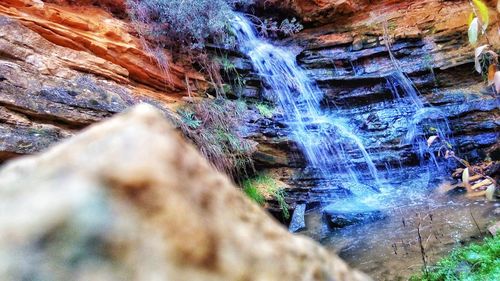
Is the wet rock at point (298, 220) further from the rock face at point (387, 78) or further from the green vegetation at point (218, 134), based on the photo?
the green vegetation at point (218, 134)

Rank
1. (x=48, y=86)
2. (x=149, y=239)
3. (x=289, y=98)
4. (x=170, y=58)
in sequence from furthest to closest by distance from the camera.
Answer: (x=289, y=98) → (x=170, y=58) → (x=48, y=86) → (x=149, y=239)

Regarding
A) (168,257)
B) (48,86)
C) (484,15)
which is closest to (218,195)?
(168,257)

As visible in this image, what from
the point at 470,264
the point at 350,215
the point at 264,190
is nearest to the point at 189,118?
the point at 264,190

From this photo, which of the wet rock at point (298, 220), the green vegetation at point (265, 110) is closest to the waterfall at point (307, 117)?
the green vegetation at point (265, 110)

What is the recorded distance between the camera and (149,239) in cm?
55


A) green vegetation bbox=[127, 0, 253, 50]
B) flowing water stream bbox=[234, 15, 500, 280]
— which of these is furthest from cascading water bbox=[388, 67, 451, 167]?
green vegetation bbox=[127, 0, 253, 50]

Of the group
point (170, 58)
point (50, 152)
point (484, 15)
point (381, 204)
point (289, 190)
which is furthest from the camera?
point (170, 58)

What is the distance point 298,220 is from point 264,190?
72 cm

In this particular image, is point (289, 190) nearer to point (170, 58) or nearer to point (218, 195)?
point (170, 58)

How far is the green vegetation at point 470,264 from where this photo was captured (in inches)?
101

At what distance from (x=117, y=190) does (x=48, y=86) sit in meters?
4.02

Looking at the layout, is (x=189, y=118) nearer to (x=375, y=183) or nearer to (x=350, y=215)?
(x=350, y=215)

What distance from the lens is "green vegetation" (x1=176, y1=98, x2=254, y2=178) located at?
505cm

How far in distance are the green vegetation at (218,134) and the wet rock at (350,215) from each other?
1537mm
